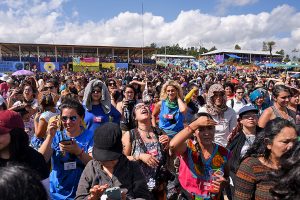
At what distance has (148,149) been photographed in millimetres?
3227

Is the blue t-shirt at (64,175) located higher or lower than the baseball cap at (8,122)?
lower

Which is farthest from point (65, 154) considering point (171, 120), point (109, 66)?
point (109, 66)

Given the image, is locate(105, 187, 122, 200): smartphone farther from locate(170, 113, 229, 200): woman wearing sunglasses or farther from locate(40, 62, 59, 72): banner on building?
locate(40, 62, 59, 72): banner on building

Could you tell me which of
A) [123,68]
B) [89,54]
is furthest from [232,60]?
[123,68]

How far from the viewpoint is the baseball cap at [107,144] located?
2180 mm

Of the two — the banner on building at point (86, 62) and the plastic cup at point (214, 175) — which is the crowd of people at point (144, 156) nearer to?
the plastic cup at point (214, 175)

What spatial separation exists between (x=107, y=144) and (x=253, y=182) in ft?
3.64

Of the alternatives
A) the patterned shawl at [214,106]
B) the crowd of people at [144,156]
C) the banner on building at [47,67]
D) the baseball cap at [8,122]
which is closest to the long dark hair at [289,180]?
the crowd of people at [144,156]

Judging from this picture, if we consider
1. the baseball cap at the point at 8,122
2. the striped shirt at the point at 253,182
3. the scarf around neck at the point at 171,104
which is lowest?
the striped shirt at the point at 253,182

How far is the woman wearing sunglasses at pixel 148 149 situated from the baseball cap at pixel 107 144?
0.83m

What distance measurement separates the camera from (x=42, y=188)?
1.25 meters

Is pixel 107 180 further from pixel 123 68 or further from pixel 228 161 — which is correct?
pixel 123 68

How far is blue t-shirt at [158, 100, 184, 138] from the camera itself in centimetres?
527

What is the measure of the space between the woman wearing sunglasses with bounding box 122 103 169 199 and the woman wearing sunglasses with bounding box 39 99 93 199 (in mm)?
452
